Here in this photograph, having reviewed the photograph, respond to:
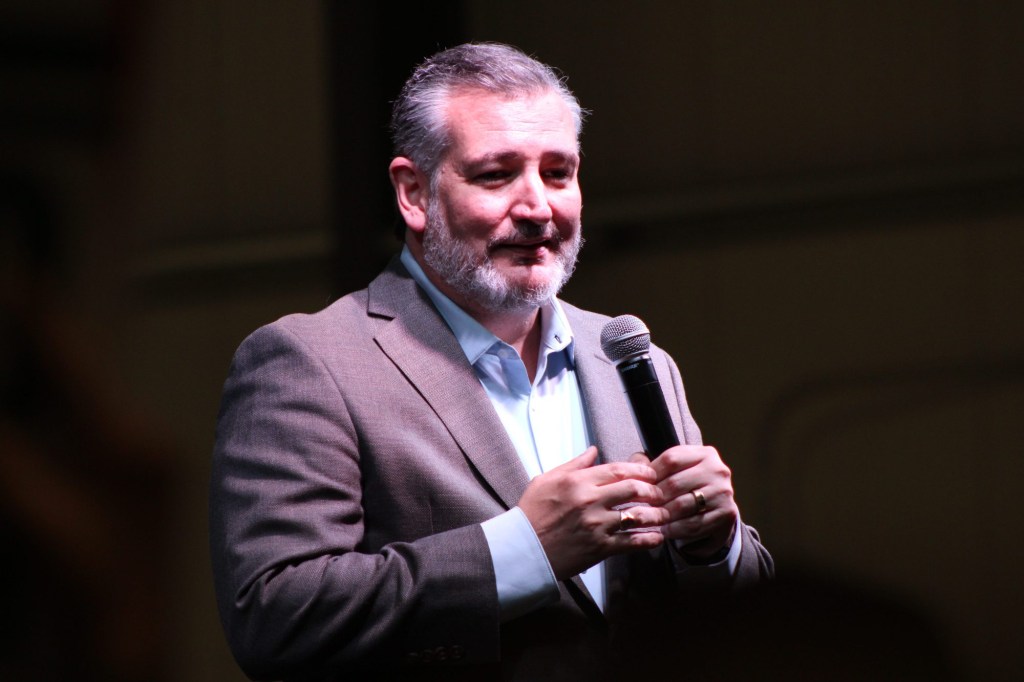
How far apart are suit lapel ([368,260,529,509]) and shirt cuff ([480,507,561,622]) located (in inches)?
3.5

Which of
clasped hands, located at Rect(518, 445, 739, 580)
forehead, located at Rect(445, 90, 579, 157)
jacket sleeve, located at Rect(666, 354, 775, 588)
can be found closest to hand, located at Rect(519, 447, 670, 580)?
clasped hands, located at Rect(518, 445, 739, 580)

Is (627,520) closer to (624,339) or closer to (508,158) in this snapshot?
(624,339)

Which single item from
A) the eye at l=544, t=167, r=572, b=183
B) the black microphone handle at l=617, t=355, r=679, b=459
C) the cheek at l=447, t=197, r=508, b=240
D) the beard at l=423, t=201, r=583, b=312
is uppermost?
the eye at l=544, t=167, r=572, b=183

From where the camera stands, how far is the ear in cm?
Answer: 173

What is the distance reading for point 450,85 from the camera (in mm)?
1702

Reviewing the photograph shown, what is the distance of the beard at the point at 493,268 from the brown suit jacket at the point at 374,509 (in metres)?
0.07

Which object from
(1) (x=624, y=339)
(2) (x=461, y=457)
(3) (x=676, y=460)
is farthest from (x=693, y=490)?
(2) (x=461, y=457)

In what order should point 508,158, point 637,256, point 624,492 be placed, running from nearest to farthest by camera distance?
1. point 624,492
2. point 508,158
3. point 637,256

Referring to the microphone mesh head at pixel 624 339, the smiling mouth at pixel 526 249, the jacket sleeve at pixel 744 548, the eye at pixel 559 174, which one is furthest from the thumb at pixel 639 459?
the eye at pixel 559 174

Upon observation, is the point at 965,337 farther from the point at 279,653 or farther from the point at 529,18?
the point at 279,653

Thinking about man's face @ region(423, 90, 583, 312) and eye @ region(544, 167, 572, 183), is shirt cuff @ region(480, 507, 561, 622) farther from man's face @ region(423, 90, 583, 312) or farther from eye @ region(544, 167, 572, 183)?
eye @ region(544, 167, 572, 183)

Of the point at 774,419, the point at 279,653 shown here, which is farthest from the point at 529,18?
the point at 279,653

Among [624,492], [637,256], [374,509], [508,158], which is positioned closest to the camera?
[624,492]

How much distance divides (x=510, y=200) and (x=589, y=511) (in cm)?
49
